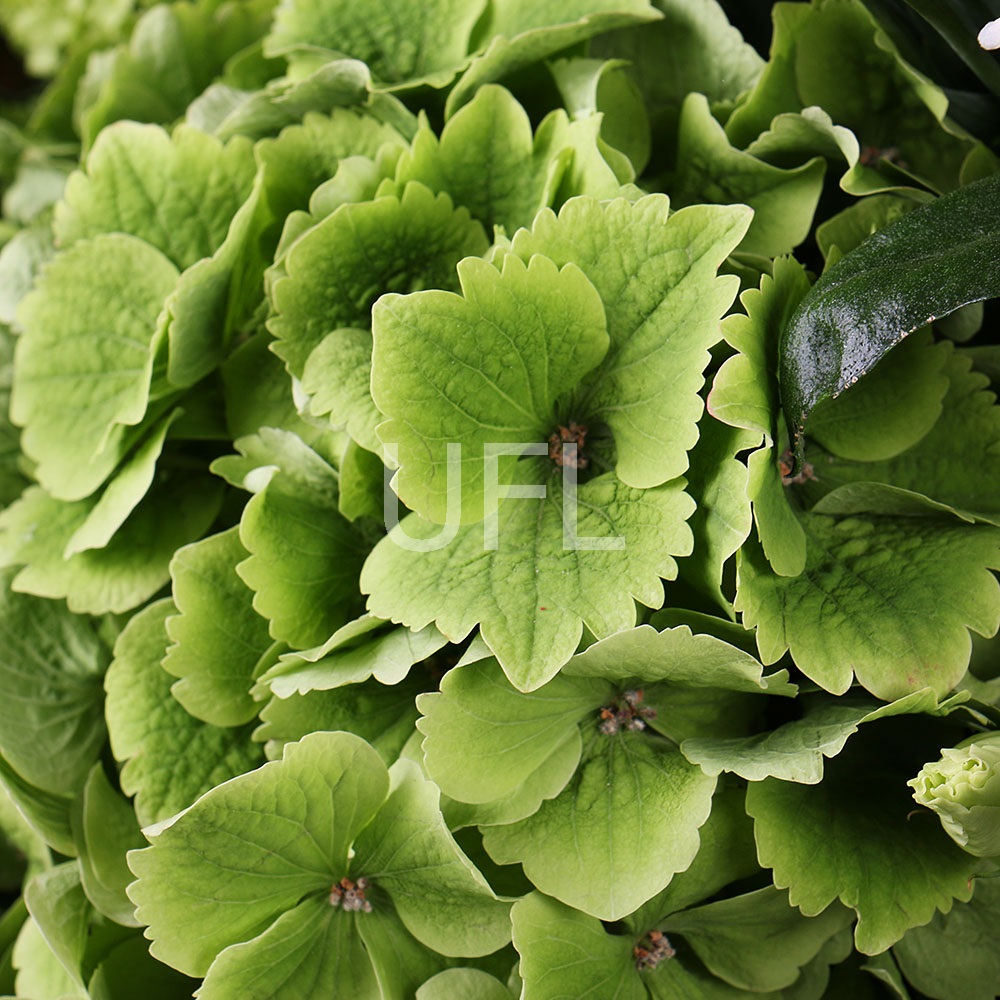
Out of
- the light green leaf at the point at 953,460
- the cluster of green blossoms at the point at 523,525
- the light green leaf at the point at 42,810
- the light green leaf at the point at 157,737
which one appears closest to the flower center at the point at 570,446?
the cluster of green blossoms at the point at 523,525

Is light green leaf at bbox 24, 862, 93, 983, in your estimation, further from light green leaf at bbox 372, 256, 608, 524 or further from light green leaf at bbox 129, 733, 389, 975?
light green leaf at bbox 372, 256, 608, 524

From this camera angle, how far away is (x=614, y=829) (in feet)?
1.53

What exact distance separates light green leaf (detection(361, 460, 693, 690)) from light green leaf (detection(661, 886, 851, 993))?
0.16 metres

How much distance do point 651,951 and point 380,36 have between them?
0.48 metres

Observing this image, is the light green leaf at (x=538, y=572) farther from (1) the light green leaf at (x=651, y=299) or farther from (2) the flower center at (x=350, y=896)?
(2) the flower center at (x=350, y=896)

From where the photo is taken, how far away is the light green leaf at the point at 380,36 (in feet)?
1.94

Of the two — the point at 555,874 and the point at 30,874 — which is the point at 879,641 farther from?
the point at 30,874

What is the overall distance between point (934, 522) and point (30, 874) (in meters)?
0.53

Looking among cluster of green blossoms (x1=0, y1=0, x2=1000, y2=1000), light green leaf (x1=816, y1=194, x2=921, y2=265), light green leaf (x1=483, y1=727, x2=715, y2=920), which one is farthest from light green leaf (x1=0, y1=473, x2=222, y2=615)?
light green leaf (x1=816, y1=194, x2=921, y2=265)

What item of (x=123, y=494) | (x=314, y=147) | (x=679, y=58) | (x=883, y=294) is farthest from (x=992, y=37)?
(x=123, y=494)

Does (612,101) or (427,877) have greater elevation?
(612,101)

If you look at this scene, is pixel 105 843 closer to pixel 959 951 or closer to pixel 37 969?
pixel 37 969

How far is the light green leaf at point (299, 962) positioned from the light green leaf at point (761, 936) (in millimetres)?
141

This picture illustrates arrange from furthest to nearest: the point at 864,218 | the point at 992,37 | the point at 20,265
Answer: the point at 20,265
the point at 864,218
the point at 992,37
